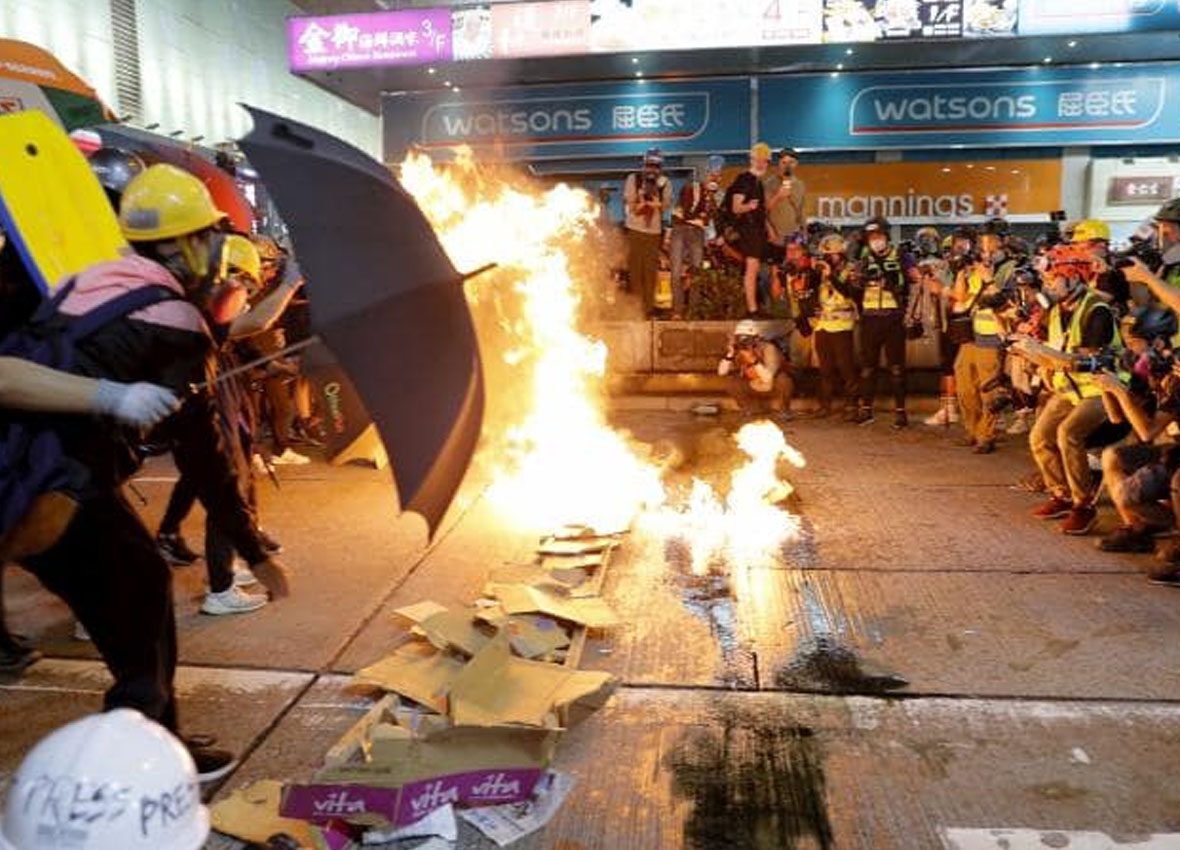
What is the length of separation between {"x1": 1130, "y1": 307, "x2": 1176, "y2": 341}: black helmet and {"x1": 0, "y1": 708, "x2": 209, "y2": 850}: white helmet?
6.02m

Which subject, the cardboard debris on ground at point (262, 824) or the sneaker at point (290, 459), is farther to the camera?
the sneaker at point (290, 459)

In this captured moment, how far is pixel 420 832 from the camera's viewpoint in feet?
10.3

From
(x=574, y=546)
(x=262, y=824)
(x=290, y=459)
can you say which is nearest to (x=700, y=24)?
(x=290, y=459)

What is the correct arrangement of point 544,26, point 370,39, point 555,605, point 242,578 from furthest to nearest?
point 370,39, point 544,26, point 242,578, point 555,605

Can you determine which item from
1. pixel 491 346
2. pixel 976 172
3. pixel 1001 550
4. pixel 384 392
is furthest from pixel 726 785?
pixel 976 172

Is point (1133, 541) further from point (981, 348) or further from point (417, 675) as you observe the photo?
point (417, 675)

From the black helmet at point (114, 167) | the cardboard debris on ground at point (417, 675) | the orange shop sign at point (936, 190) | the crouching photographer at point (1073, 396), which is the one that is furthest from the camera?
the orange shop sign at point (936, 190)

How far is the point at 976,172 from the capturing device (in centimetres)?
1980

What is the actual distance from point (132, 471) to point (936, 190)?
19.1 m

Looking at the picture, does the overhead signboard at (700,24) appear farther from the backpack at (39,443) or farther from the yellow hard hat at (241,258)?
the backpack at (39,443)

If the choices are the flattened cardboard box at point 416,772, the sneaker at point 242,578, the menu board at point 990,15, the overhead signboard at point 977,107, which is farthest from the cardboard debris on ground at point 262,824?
the overhead signboard at point 977,107

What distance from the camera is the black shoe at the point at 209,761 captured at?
11.4ft

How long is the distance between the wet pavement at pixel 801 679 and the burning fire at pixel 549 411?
0.48 metres

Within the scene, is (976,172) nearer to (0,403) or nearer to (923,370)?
(923,370)
